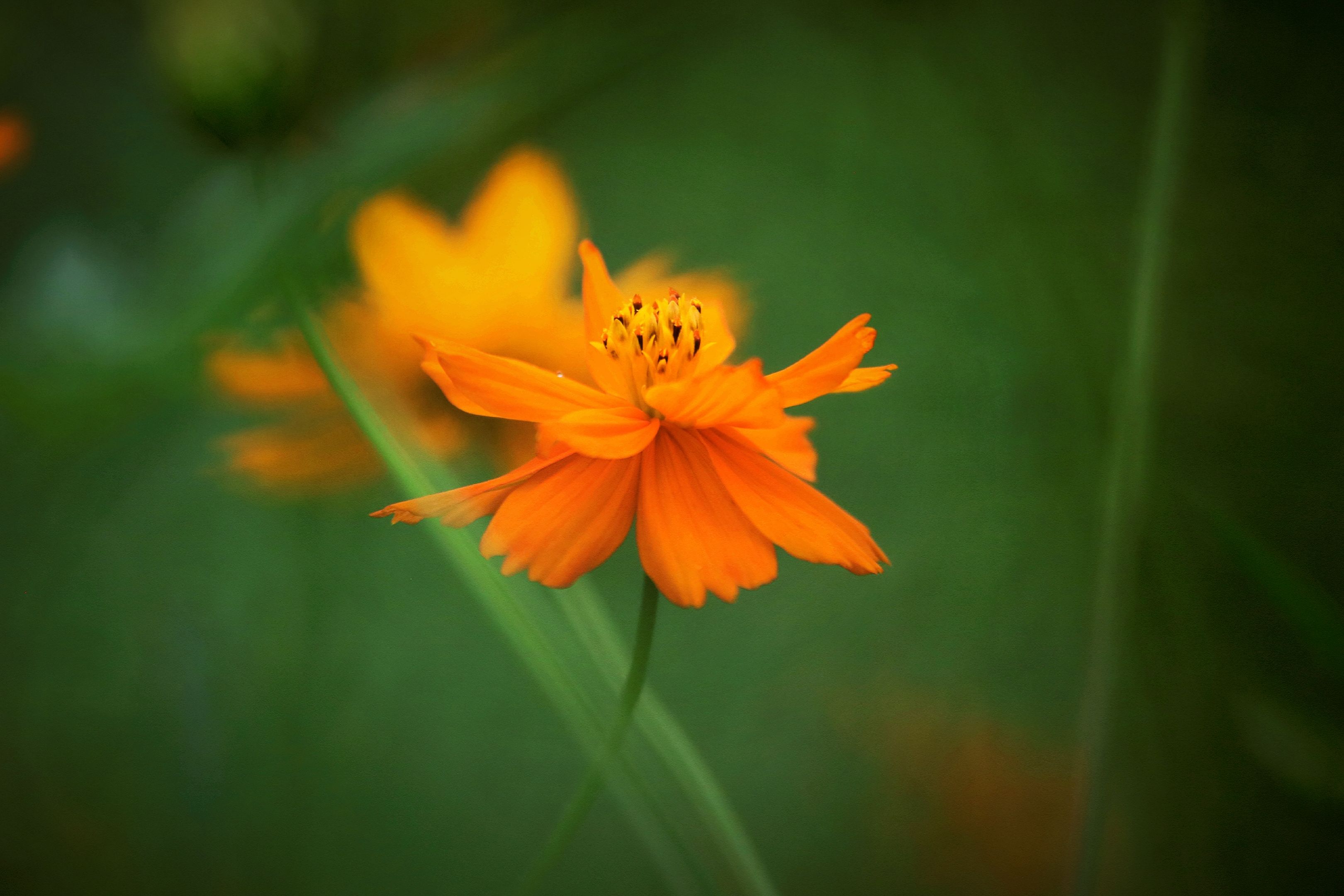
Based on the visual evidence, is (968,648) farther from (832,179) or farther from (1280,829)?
(832,179)

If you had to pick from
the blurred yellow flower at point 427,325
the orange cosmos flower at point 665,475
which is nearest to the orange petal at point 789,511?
the orange cosmos flower at point 665,475

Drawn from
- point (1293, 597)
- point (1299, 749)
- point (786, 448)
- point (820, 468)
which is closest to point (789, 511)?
point (786, 448)

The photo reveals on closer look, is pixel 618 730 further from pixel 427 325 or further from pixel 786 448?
pixel 427 325

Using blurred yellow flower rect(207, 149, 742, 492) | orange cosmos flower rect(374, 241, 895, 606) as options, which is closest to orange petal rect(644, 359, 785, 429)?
orange cosmos flower rect(374, 241, 895, 606)

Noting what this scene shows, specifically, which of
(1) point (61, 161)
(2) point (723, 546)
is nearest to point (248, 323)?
(2) point (723, 546)

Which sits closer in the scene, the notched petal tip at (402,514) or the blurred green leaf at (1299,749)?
the notched petal tip at (402,514)

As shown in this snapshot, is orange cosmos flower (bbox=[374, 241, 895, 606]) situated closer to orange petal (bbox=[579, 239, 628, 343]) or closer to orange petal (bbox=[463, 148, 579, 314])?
orange petal (bbox=[579, 239, 628, 343])

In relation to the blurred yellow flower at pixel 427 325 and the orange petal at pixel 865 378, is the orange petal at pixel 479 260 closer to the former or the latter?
the blurred yellow flower at pixel 427 325
